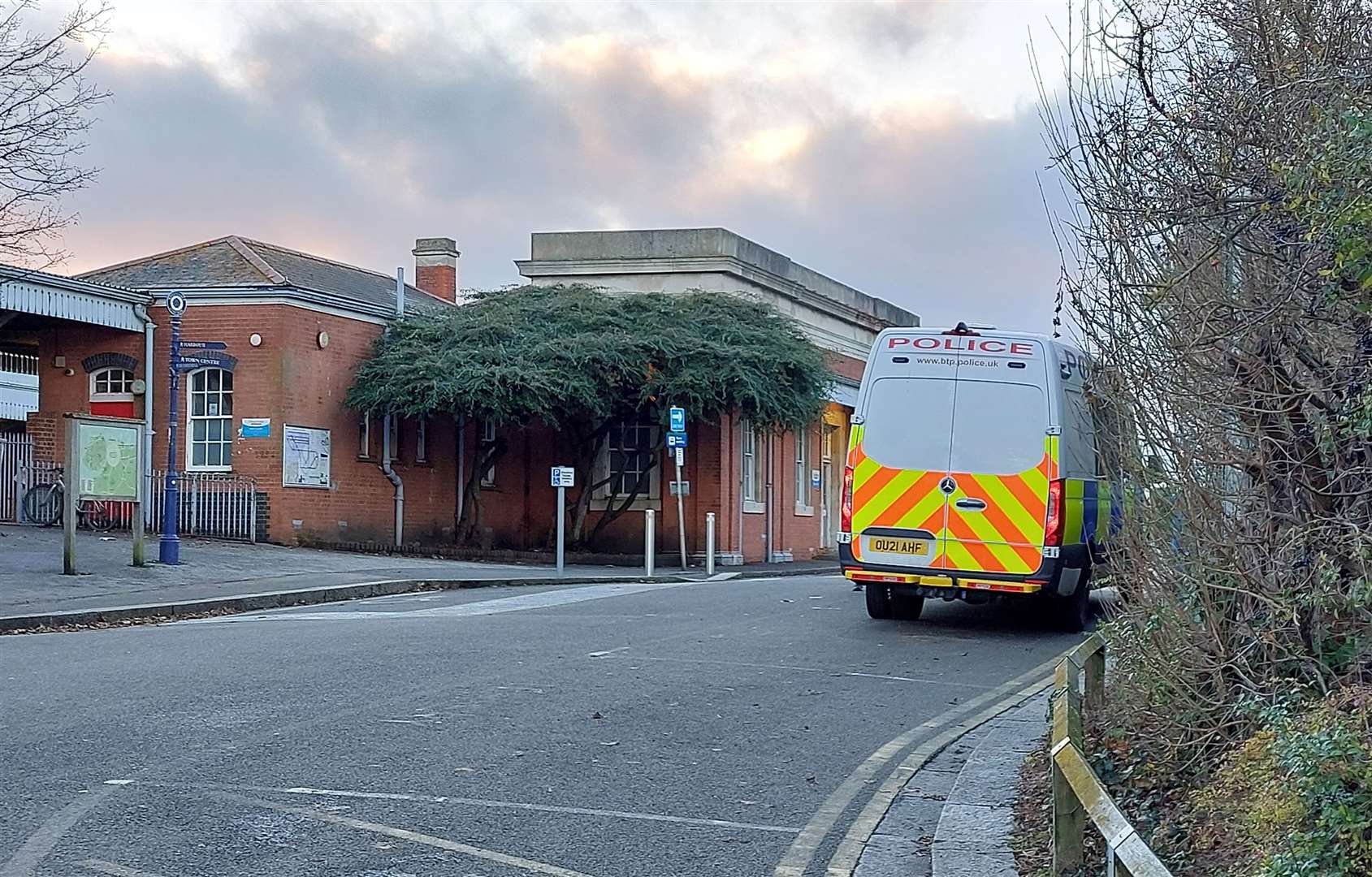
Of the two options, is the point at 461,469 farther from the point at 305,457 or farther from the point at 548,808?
the point at 548,808

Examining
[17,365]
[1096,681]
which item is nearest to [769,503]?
[17,365]

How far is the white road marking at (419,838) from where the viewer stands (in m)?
5.93

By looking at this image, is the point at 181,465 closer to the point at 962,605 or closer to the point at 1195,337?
the point at 962,605

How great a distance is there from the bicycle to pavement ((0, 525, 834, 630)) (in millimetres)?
723

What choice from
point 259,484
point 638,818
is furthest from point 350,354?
point 638,818

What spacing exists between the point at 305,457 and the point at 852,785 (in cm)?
1978

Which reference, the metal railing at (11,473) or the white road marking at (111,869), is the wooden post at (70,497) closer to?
the metal railing at (11,473)

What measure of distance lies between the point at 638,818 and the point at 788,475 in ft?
91.3

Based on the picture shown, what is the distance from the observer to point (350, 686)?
995 cm

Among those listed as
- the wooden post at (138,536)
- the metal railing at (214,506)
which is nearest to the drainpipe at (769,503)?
the metal railing at (214,506)

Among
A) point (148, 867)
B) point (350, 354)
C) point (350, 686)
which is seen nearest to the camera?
point (148, 867)

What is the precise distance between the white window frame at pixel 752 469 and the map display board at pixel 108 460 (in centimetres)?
1442

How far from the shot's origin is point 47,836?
19.9ft

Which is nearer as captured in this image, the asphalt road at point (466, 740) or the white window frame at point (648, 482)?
the asphalt road at point (466, 740)
